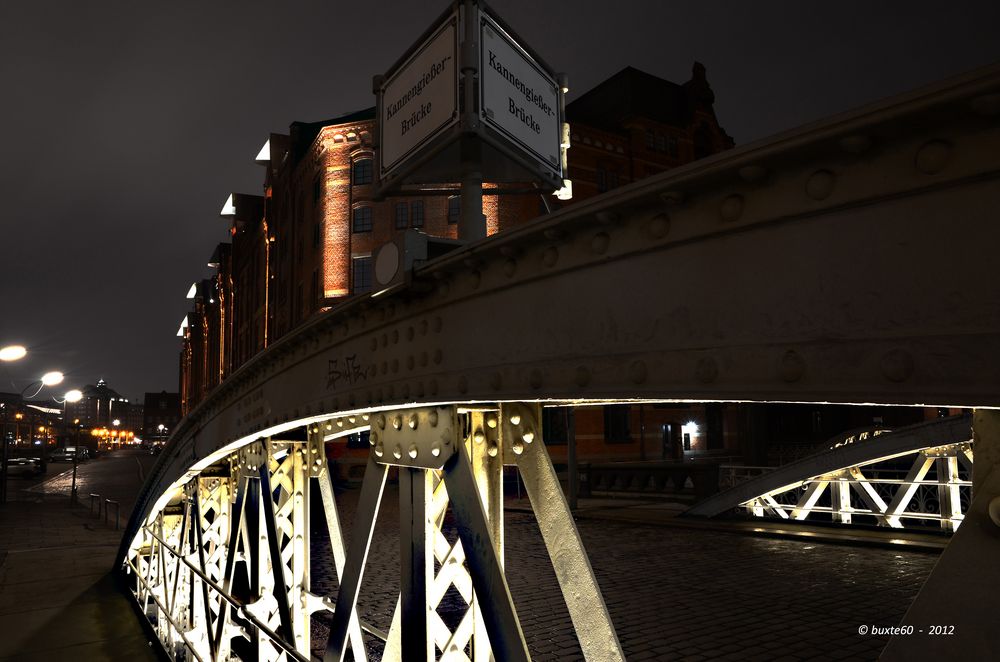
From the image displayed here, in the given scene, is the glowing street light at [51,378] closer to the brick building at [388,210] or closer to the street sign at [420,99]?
the brick building at [388,210]

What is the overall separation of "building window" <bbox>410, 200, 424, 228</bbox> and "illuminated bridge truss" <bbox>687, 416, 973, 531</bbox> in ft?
71.6

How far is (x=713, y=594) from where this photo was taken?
32.1 ft

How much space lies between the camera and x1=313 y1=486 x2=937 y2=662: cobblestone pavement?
752 centimetres

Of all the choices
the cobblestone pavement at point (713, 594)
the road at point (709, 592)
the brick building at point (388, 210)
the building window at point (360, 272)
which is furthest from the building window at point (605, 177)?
the cobblestone pavement at point (713, 594)

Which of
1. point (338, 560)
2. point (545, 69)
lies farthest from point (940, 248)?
point (338, 560)

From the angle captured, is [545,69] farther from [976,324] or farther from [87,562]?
[87,562]

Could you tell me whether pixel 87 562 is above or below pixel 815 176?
below

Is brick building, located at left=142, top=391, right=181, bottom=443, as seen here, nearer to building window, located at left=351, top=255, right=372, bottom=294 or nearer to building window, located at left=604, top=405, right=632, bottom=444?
building window, located at left=351, top=255, right=372, bottom=294

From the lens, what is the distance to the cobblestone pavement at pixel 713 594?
752cm

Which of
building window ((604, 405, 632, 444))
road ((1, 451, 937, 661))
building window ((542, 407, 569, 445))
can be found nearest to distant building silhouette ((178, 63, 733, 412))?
building window ((542, 407, 569, 445))

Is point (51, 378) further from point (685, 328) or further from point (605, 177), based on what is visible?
point (605, 177)

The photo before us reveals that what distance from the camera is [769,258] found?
1.70 m

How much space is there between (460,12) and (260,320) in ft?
148

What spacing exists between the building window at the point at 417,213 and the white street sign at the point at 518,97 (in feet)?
102
